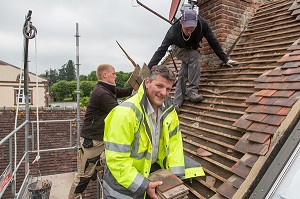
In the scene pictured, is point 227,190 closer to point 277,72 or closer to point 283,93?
point 283,93

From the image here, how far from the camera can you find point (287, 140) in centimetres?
203

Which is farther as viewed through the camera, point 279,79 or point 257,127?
point 279,79

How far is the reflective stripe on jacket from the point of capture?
6.73 ft

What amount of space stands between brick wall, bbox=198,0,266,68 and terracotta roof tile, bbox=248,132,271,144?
96.7 inches

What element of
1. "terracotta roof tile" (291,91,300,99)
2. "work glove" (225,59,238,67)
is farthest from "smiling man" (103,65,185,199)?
"work glove" (225,59,238,67)

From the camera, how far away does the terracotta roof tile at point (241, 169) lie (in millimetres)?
2153

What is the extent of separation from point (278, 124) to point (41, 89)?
33.5 meters

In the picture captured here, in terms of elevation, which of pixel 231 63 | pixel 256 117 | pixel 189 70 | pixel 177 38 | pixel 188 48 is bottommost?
pixel 256 117

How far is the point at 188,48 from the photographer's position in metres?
4.18

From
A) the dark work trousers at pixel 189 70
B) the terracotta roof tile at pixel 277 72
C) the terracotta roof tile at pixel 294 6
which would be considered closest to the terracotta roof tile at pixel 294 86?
the terracotta roof tile at pixel 277 72

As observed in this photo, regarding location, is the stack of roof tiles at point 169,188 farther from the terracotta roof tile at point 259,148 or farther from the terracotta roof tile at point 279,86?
the terracotta roof tile at point 279,86

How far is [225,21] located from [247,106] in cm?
225

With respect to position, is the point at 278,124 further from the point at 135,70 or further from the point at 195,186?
the point at 135,70

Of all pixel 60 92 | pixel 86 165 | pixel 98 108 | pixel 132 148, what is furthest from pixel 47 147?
pixel 60 92
